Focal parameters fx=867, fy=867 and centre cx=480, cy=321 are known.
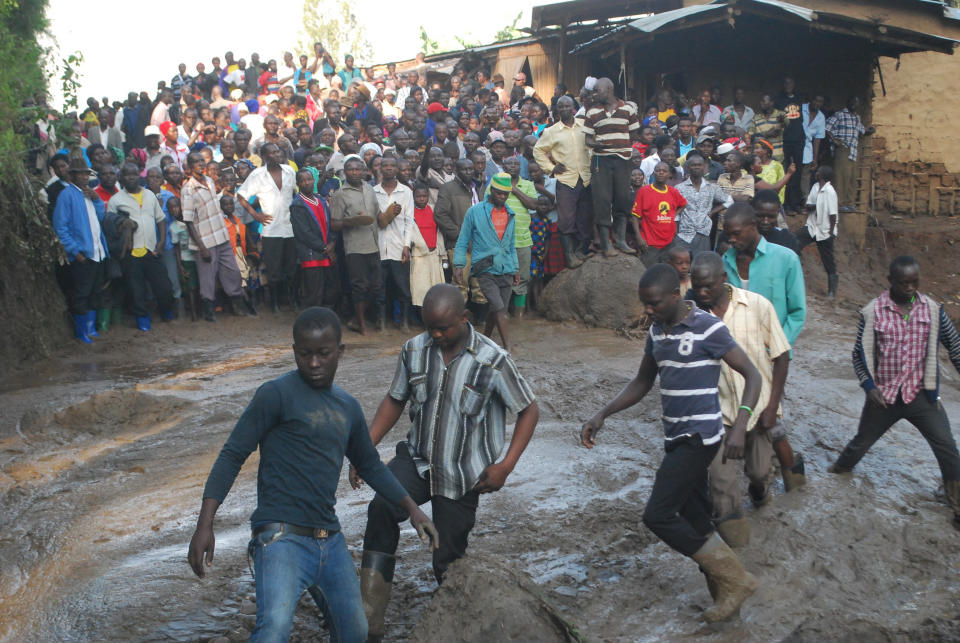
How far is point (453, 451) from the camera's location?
389cm

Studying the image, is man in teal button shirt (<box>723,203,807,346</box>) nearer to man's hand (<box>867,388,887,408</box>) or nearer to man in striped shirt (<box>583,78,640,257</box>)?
man's hand (<box>867,388,887,408</box>)

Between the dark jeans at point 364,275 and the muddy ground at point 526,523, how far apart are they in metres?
1.63

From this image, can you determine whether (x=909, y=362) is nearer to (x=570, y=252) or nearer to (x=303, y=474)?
(x=303, y=474)

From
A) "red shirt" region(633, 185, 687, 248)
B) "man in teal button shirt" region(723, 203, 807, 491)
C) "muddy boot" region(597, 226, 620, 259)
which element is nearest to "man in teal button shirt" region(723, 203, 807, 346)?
"man in teal button shirt" region(723, 203, 807, 491)

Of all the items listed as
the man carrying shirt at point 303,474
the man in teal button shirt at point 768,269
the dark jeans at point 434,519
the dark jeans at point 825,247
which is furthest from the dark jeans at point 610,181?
the man carrying shirt at point 303,474

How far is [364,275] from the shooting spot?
1021 centimetres

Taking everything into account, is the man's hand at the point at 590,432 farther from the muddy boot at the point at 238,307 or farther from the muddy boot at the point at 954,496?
the muddy boot at the point at 238,307

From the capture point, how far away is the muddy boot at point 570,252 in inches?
439

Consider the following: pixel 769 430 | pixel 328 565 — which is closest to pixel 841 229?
pixel 769 430

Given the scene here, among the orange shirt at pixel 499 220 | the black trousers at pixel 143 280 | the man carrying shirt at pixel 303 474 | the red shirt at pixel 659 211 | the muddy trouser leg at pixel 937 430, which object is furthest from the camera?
the red shirt at pixel 659 211

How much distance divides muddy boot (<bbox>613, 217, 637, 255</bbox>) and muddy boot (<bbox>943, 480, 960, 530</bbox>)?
233 inches

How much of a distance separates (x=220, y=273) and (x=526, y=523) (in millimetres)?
6374

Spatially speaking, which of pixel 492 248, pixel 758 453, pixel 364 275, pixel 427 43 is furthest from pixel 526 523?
pixel 427 43

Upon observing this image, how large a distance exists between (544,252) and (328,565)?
8337 millimetres
